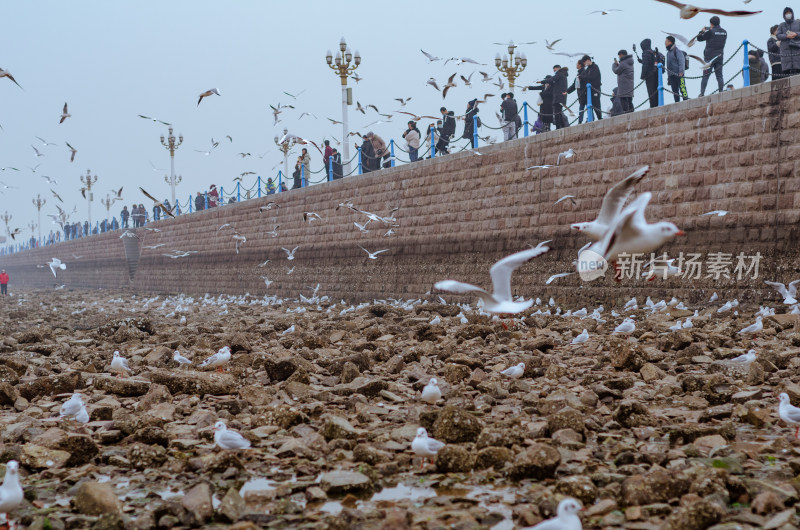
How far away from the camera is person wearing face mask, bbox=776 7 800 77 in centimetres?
1145

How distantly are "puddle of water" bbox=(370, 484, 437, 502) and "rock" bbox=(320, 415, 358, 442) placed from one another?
89 centimetres

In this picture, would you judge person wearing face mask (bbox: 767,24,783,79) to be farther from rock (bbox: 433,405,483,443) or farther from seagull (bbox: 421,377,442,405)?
rock (bbox: 433,405,483,443)

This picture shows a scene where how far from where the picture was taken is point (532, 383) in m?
6.98

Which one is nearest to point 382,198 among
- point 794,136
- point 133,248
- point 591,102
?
point 591,102

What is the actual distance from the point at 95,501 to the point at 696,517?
120 inches

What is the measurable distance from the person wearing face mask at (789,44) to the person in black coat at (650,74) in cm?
226

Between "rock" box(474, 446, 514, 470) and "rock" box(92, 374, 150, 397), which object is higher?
"rock" box(92, 374, 150, 397)

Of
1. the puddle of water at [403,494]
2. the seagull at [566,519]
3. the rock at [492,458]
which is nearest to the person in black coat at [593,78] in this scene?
the rock at [492,458]

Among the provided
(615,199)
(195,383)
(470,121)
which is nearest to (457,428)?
(615,199)

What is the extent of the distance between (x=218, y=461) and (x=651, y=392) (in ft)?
11.9

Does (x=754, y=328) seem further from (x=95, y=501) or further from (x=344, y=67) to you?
(x=344, y=67)

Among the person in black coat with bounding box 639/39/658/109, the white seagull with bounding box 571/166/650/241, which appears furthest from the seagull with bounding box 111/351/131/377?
the person in black coat with bounding box 639/39/658/109

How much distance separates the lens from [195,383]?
696 cm

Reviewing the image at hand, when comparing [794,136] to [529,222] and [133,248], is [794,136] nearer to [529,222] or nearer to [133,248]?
[529,222]
